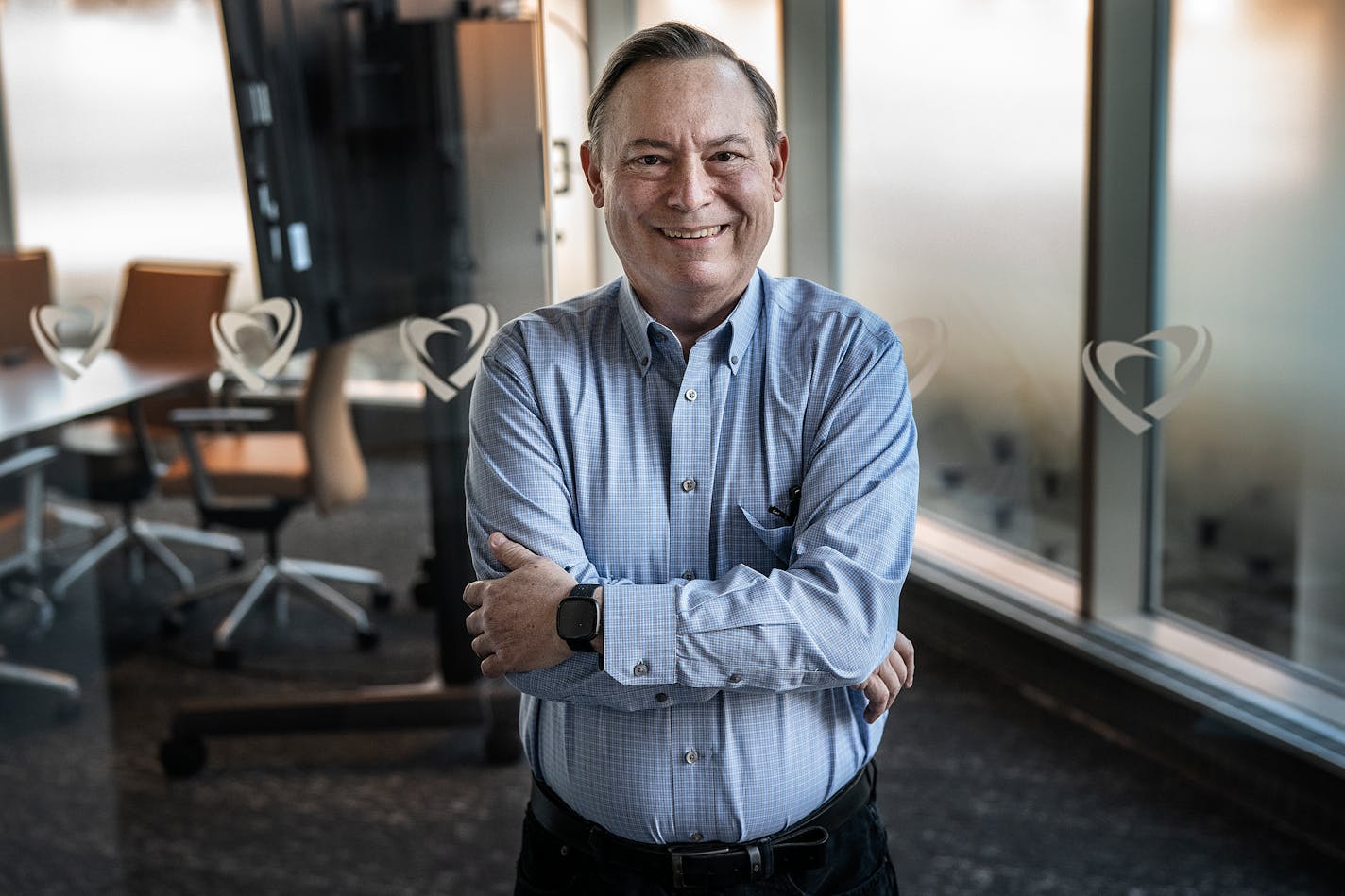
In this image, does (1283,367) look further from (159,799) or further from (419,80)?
(159,799)

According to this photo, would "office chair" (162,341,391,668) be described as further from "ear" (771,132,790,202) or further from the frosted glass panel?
"ear" (771,132,790,202)

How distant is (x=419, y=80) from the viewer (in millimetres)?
2670

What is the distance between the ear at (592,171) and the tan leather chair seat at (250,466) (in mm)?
1571

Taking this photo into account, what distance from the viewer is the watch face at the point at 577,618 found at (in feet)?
4.75

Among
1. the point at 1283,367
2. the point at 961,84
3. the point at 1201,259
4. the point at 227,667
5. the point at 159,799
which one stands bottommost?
the point at 159,799

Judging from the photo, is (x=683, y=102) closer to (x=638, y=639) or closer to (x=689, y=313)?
(x=689, y=313)

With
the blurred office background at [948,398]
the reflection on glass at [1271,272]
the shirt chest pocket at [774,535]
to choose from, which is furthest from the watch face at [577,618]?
the reflection on glass at [1271,272]

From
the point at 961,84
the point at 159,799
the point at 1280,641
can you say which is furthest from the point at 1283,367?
the point at 159,799

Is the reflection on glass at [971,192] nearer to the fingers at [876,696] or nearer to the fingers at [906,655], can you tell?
the fingers at [906,655]

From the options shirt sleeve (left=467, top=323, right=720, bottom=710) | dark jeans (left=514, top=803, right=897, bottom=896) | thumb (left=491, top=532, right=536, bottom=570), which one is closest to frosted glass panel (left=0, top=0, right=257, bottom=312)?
shirt sleeve (left=467, top=323, right=720, bottom=710)

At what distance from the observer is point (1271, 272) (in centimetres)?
256

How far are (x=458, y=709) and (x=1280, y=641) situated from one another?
2.01 meters

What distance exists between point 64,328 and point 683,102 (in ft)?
5.90

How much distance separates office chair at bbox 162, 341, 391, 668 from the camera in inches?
116
